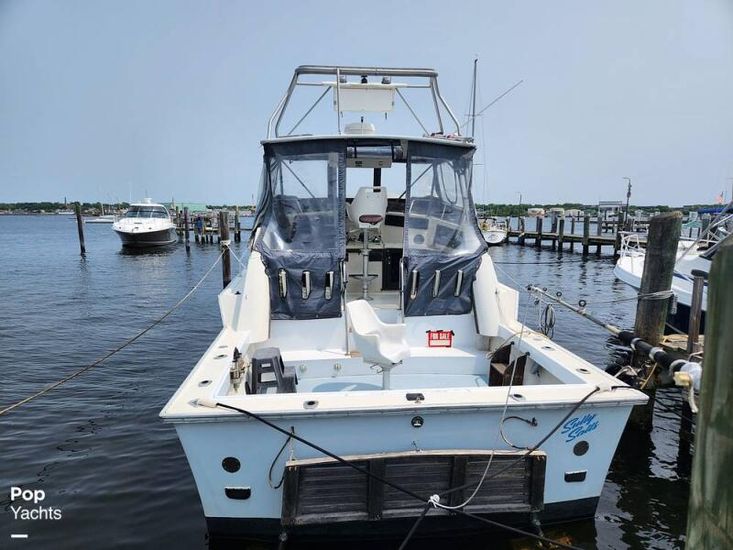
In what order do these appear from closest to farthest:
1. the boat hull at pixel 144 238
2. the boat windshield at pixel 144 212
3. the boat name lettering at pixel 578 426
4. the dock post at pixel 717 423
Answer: the dock post at pixel 717 423 → the boat name lettering at pixel 578 426 → the boat hull at pixel 144 238 → the boat windshield at pixel 144 212

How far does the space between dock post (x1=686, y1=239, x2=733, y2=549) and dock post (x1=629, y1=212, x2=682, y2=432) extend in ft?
15.5

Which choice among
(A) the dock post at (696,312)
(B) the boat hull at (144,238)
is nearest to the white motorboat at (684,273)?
(A) the dock post at (696,312)

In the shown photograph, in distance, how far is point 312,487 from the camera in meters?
3.15

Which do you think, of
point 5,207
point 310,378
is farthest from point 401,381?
point 5,207

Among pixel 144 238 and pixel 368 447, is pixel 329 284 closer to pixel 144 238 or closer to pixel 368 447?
pixel 368 447

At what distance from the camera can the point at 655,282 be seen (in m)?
6.21

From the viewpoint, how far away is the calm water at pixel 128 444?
A: 169 inches

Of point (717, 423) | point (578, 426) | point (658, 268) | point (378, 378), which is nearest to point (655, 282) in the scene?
point (658, 268)

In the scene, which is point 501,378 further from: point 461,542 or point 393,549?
point 393,549

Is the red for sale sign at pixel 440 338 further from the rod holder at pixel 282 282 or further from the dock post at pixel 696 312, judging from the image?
the dock post at pixel 696 312

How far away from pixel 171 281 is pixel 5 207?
188348mm

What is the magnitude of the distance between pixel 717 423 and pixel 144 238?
116ft

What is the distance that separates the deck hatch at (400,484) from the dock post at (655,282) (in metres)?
3.67

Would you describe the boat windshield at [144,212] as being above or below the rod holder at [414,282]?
above
